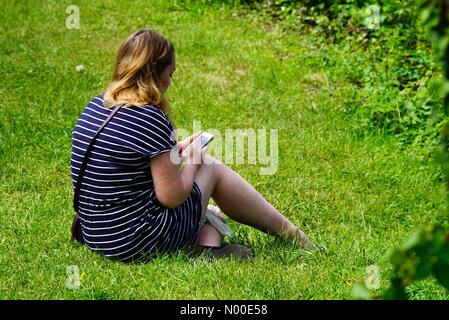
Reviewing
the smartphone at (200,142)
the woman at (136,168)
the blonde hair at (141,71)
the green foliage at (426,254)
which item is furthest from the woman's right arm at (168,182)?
the green foliage at (426,254)

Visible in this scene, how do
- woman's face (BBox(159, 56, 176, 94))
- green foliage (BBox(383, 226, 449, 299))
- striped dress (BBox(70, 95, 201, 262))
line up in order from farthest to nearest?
woman's face (BBox(159, 56, 176, 94)) < striped dress (BBox(70, 95, 201, 262)) < green foliage (BBox(383, 226, 449, 299))

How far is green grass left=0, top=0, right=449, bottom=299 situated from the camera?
3697 mm

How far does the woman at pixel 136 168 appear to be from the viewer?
145 inches

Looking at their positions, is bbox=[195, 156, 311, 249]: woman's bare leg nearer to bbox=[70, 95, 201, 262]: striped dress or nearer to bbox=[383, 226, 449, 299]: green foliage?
bbox=[70, 95, 201, 262]: striped dress

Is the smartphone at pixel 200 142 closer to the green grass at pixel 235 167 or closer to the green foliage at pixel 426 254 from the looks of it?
the green grass at pixel 235 167

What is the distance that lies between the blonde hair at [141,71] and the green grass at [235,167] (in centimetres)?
74

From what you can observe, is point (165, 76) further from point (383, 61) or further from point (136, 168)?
point (383, 61)

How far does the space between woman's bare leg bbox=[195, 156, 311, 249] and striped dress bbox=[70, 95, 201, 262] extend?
0.56 ft

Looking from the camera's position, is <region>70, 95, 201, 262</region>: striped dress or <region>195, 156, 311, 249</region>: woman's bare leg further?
<region>195, 156, 311, 249</region>: woman's bare leg

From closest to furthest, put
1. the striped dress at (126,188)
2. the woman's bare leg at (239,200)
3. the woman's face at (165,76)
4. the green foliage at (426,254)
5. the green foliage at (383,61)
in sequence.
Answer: the green foliage at (426,254), the striped dress at (126,188), the woman's face at (165,76), the woman's bare leg at (239,200), the green foliage at (383,61)

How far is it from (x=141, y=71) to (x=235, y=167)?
1.95m

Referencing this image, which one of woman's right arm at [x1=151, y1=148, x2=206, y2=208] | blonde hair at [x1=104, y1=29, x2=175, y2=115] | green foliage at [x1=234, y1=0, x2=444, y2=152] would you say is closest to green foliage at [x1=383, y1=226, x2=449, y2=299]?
woman's right arm at [x1=151, y1=148, x2=206, y2=208]
